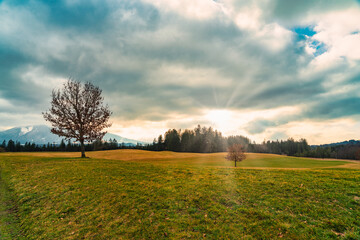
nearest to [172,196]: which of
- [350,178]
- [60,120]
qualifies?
[350,178]

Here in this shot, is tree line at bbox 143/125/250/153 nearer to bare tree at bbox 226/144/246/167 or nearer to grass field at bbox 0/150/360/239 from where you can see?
bare tree at bbox 226/144/246/167

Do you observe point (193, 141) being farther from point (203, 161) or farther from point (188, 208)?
point (188, 208)

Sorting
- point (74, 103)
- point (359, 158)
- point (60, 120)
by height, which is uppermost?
point (74, 103)

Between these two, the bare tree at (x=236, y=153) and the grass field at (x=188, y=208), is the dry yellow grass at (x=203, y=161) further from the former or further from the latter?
the grass field at (x=188, y=208)

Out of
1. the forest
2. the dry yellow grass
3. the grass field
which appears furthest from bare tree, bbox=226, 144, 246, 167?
the forest

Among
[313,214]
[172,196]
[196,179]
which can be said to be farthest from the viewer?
[196,179]

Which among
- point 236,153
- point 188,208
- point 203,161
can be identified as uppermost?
point 236,153

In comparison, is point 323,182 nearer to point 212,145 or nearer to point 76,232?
point 76,232

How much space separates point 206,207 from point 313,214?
5.24 m

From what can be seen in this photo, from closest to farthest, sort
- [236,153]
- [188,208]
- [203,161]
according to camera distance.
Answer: [188,208] → [236,153] → [203,161]

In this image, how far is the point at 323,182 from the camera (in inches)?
455

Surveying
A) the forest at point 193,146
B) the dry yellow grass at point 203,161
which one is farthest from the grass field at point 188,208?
the forest at point 193,146

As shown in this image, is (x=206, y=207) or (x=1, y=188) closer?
(x=206, y=207)

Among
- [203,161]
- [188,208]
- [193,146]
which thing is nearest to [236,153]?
[203,161]
